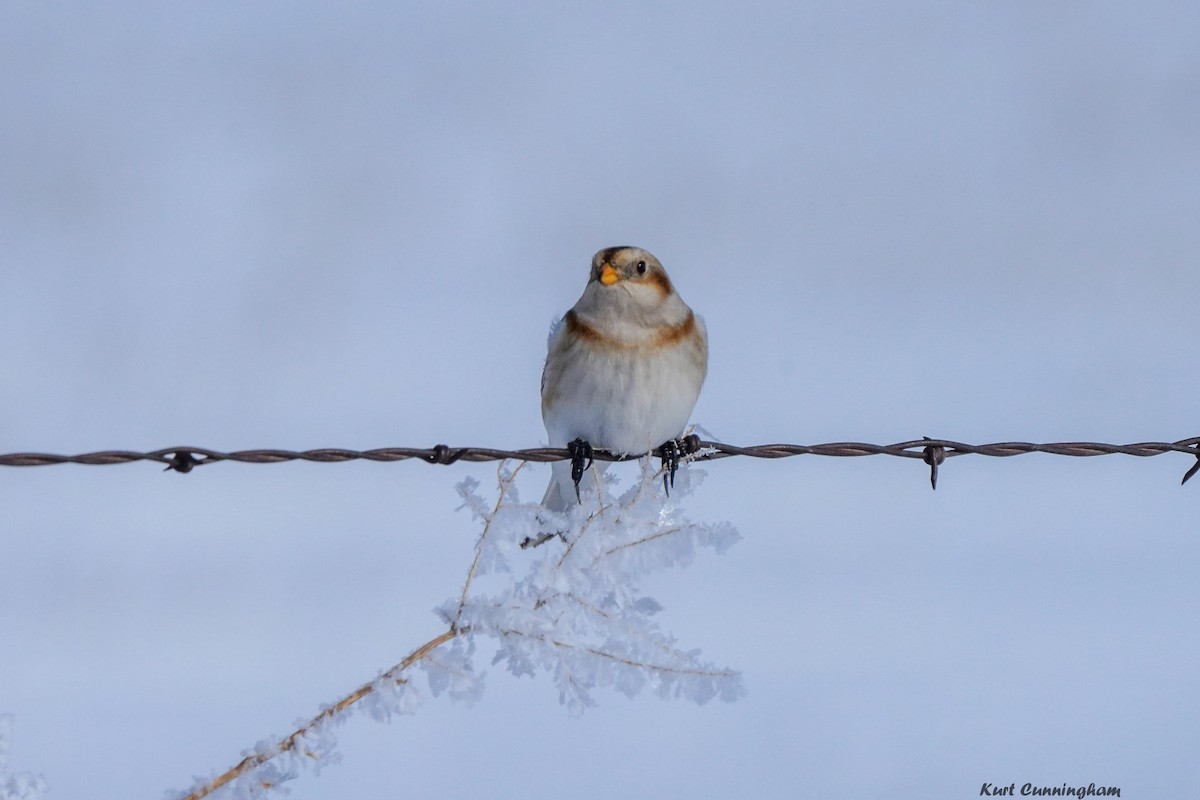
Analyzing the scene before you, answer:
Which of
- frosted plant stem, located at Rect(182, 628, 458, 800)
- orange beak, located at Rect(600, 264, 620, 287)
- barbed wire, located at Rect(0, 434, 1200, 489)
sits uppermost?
orange beak, located at Rect(600, 264, 620, 287)

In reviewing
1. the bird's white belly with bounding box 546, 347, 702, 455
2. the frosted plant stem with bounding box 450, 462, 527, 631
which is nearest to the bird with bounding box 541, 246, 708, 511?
the bird's white belly with bounding box 546, 347, 702, 455

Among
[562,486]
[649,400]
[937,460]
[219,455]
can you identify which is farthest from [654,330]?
[219,455]

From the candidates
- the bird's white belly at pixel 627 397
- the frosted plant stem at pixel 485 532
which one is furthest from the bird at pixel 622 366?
the frosted plant stem at pixel 485 532

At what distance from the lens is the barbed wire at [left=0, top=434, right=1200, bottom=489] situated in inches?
121

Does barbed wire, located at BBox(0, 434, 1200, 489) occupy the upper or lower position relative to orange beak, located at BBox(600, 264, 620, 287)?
lower

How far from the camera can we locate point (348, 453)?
3279 mm

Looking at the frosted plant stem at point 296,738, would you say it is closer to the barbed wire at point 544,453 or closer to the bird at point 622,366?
the barbed wire at point 544,453

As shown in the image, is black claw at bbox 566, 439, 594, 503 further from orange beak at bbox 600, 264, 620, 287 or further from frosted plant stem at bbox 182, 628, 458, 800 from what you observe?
frosted plant stem at bbox 182, 628, 458, 800

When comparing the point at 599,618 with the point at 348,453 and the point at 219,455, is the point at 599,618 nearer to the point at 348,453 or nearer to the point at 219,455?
the point at 348,453

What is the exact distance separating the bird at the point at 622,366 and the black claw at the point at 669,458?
31 millimetres

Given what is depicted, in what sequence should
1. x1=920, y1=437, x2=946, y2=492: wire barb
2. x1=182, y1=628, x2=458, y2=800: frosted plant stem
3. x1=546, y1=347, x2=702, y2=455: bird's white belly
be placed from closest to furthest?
1. x1=182, y1=628, x2=458, y2=800: frosted plant stem
2. x1=920, y1=437, x2=946, y2=492: wire barb
3. x1=546, y1=347, x2=702, y2=455: bird's white belly

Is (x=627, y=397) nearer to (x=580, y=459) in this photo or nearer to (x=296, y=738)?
(x=580, y=459)

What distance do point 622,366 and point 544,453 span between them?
130 cm

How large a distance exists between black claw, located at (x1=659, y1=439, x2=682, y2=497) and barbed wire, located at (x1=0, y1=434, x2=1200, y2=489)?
294mm
